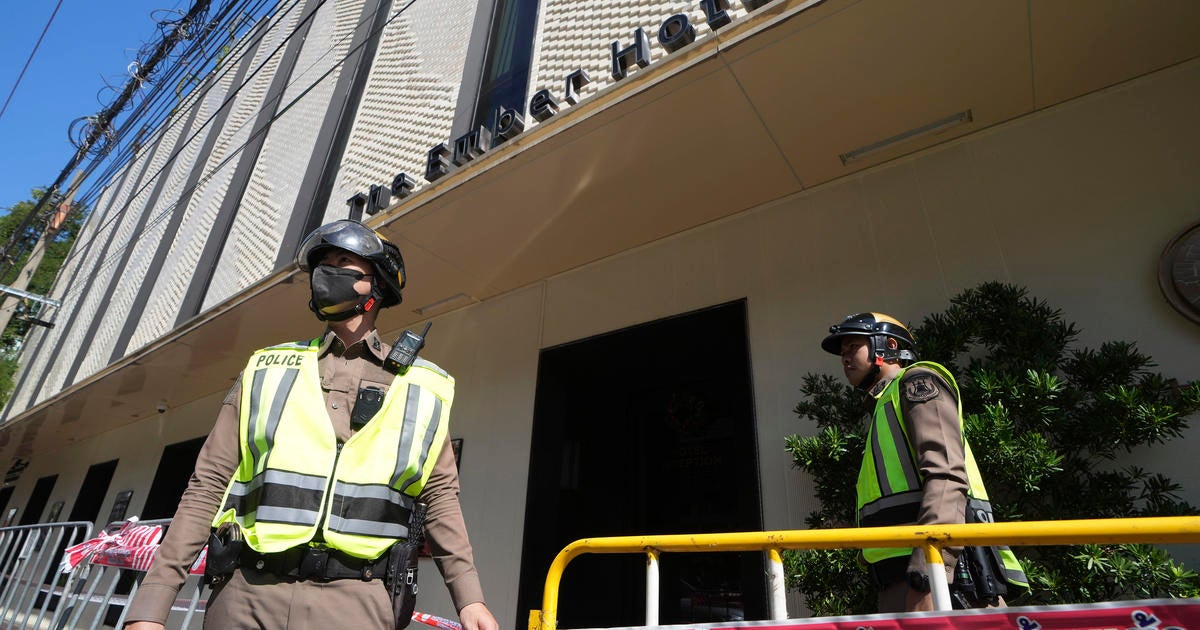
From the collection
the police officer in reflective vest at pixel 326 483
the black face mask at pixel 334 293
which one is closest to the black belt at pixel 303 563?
the police officer in reflective vest at pixel 326 483

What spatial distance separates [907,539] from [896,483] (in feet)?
2.72

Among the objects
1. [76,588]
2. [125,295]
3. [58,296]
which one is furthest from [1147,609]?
[58,296]

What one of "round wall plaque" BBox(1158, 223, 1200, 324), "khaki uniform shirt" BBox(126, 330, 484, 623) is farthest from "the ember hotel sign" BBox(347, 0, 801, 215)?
"khaki uniform shirt" BBox(126, 330, 484, 623)

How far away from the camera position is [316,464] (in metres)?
1.68

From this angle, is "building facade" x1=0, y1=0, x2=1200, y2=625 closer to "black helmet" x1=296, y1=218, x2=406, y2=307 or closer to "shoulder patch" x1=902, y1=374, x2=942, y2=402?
"shoulder patch" x1=902, y1=374, x2=942, y2=402

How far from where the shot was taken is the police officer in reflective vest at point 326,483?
1.55 m

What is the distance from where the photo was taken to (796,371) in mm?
4035

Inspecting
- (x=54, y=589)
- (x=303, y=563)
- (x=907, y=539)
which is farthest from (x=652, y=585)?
(x=54, y=589)

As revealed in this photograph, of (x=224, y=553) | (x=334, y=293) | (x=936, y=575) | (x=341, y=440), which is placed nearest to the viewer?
(x=936, y=575)

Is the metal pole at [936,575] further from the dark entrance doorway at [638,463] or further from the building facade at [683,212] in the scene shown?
the dark entrance doorway at [638,463]

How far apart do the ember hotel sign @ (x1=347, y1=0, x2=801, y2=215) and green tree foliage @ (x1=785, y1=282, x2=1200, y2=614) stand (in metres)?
2.19

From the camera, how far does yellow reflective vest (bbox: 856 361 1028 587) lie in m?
2.04

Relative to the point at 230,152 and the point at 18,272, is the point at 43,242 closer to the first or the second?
the point at 18,272

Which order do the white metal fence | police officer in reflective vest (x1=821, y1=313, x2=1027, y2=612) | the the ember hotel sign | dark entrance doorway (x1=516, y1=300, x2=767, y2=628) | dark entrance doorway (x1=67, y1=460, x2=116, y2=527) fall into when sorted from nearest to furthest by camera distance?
1. police officer in reflective vest (x1=821, y1=313, x2=1027, y2=612)
2. the the ember hotel sign
3. the white metal fence
4. dark entrance doorway (x1=516, y1=300, x2=767, y2=628)
5. dark entrance doorway (x1=67, y1=460, x2=116, y2=527)
